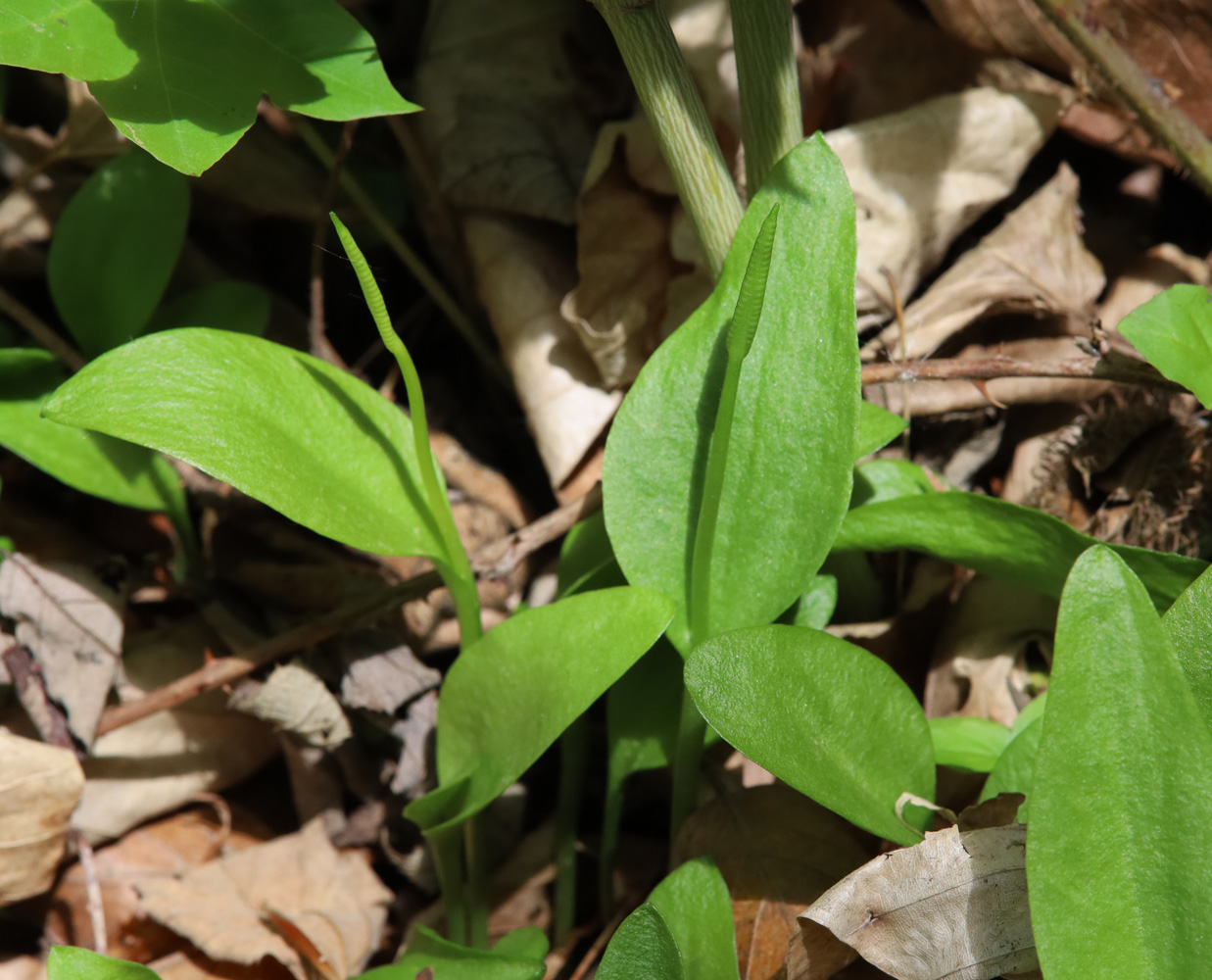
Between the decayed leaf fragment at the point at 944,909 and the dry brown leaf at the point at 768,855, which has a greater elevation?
the decayed leaf fragment at the point at 944,909

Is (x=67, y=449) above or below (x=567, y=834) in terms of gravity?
above

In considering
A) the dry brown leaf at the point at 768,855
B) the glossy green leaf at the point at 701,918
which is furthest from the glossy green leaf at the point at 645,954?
the dry brown leaf at the point at 768,855

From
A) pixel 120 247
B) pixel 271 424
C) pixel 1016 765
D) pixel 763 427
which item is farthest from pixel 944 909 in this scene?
pixel 120 247

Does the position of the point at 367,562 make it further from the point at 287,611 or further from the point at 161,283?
the point at 161,283

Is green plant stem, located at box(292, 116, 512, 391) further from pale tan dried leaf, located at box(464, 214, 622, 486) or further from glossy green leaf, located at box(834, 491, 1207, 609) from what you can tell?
glossy green leaf, located at box(834, 491, 1207, 609)

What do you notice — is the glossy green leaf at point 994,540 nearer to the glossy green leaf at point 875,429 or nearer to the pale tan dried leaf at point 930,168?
the glossy green leaf at point 875,429

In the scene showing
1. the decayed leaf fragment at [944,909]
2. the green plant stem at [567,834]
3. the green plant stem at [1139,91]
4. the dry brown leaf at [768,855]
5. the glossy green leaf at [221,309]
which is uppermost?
the green plant stem at [1139,91]

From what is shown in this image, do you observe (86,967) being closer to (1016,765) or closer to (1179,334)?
(1016,765)

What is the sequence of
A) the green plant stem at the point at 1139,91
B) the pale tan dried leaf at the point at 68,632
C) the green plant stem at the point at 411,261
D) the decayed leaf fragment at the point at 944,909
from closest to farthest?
the decayed leaf fragment at the point at 944,909, the green plant stem at the point at 1139,91, the pale tan dried leaf at the point at 68,632, the green plant stem at the point at 411,261
